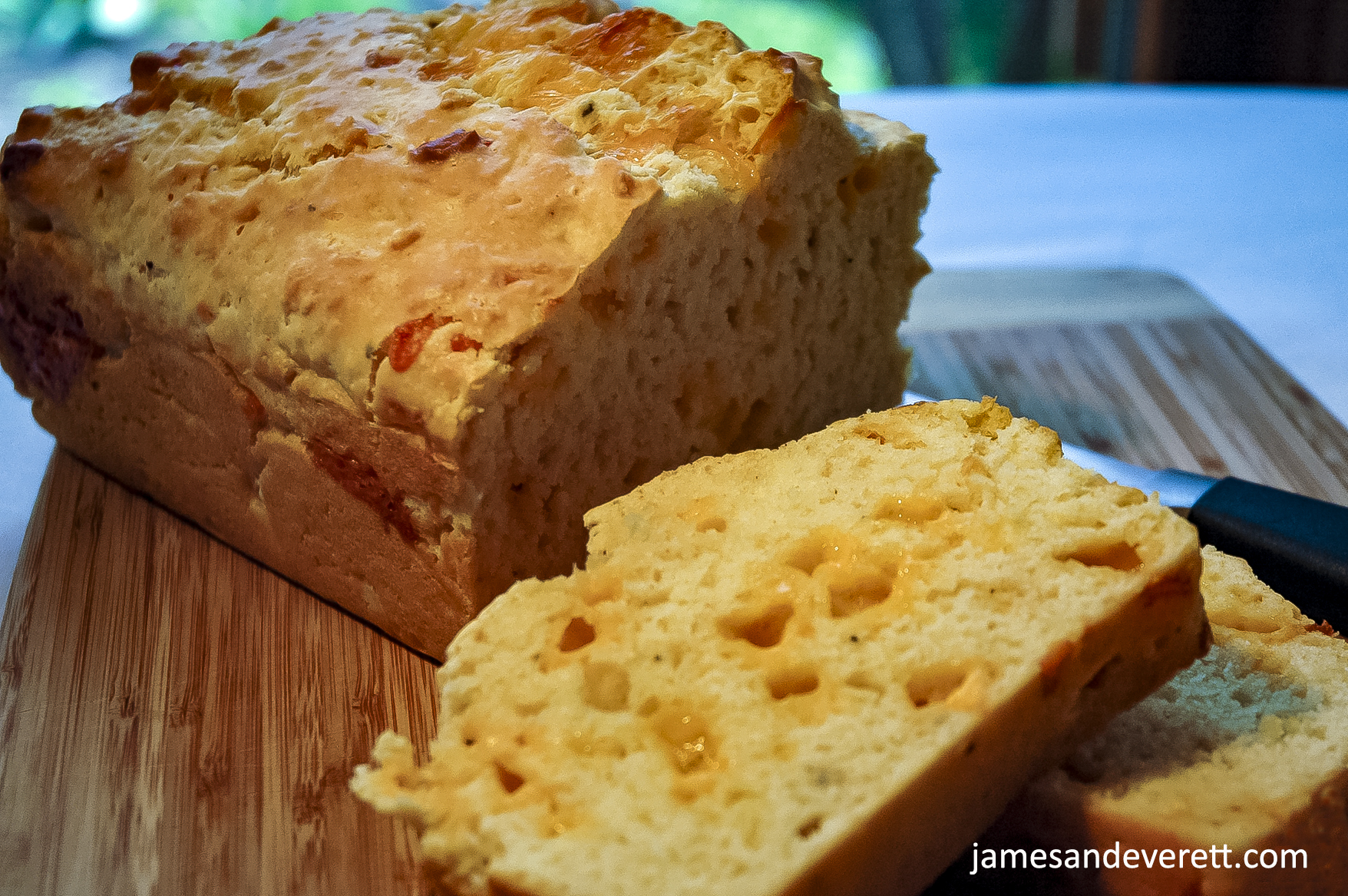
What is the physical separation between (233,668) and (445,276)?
91 centimetres

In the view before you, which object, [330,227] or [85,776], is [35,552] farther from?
[330,227]

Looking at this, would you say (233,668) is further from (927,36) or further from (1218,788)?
(927,36)

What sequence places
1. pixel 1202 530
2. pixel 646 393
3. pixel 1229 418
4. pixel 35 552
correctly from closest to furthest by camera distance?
pixel 646 393
pixel 1202 530
pixel 35 552
pixel 1229 418

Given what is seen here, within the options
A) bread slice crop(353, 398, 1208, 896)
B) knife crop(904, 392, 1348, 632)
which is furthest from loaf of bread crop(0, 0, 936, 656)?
knife crop(904, 392, 1348, 632)

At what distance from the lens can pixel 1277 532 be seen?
7.23ft

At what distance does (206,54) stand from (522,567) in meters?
1.57

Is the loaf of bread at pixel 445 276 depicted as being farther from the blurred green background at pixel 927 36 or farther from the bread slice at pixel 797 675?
the blurred green background at pixel 927 36

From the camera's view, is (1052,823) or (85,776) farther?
(85,776)

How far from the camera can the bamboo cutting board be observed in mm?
1847

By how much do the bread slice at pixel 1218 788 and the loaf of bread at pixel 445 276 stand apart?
973mm

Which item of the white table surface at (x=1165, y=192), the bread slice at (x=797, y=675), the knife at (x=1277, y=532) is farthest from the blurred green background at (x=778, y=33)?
the bread slice at (x=797, y=675)

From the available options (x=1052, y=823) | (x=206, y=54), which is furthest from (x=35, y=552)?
(x=1052, y=823)

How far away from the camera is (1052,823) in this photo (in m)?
1.62

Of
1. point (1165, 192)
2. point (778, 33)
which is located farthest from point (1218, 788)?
point (778, 33)
